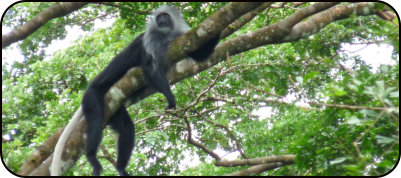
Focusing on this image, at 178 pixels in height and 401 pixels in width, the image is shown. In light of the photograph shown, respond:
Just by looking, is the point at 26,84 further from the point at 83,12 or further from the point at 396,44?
the point at 396,44

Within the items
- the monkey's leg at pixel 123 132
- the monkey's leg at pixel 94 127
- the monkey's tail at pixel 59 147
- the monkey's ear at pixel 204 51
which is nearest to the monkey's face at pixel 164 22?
the monkey's ear at pixel 204 51

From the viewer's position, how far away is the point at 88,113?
3.09 m

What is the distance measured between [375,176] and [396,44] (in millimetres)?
928

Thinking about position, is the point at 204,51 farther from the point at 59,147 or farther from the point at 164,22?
the point at 59,147

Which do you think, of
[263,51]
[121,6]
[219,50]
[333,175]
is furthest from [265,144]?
[121,6]

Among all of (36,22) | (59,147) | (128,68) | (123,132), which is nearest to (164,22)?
(128,68)

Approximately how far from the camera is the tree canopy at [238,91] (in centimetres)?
260

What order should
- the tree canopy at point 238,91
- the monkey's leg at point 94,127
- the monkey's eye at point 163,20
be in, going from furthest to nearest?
the monkey's eye at point 163,20 → the monkey's leg at point 94,127 → the tree canopy at point 238,91

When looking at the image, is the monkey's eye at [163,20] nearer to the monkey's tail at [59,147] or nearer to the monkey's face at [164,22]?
the monkey's face at [164,22]

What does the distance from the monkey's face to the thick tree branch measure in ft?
3.01

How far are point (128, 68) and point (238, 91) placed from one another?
4.26 feet

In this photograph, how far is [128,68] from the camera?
350cm

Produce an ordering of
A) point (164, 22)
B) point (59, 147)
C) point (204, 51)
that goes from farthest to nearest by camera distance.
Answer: point (164, 22) < point (204, 51) < point (59, 147)

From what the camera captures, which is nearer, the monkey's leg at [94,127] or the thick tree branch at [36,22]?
the thick tree branch at [36,22]
